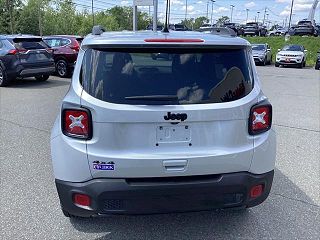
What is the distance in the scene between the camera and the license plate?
2.60 metres

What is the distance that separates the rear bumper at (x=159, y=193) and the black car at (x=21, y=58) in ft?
32.0

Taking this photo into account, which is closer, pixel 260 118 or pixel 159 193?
pixel 159 193

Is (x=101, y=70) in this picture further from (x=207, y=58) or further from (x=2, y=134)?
(x=2, y=134)

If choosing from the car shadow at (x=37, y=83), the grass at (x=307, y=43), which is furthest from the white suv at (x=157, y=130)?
the grass at (x=307, y=43)

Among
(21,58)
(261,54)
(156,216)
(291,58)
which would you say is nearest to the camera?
(156,216)

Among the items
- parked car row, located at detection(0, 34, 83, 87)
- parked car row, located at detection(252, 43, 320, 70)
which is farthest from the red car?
parked car row, located at detection(252, 43, 320, 70)

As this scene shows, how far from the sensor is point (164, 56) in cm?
270

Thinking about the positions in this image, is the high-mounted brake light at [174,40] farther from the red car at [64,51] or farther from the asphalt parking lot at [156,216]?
the red car at [64,51]

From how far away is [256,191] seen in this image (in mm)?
2826

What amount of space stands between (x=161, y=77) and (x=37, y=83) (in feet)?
36.2

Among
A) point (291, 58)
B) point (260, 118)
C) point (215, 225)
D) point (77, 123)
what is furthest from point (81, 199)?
point (291, 58)

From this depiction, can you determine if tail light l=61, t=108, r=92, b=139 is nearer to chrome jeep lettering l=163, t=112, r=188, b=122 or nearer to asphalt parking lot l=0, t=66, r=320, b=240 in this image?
chrome jeep lettering l=163, t=112, r=188, b=122

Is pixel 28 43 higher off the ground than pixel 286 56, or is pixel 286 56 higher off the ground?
pixel 28 43

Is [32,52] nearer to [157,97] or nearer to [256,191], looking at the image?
[157,97]
